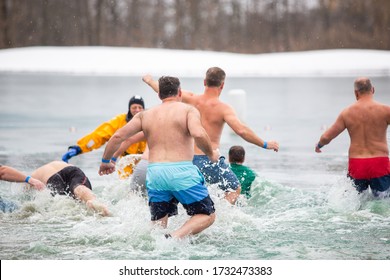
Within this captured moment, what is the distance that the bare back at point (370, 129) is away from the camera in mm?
6836

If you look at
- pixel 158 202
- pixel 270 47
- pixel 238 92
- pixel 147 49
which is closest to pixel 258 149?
pixel 238 92

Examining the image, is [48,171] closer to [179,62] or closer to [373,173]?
[373,173]

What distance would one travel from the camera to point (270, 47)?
2155 cm

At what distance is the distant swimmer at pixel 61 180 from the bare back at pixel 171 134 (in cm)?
123

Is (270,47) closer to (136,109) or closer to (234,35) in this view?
(234,35)

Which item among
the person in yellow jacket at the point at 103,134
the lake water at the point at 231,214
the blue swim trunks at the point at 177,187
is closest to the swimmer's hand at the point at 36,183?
the lake water at the point at 231,214

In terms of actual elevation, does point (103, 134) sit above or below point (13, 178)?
above

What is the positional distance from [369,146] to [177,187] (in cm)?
223

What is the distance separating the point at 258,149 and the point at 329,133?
3.45 metres

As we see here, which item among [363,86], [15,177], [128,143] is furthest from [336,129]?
[15,177]

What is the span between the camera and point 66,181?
6965 mm

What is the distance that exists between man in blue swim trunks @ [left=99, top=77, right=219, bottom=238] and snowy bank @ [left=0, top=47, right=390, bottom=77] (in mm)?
11082

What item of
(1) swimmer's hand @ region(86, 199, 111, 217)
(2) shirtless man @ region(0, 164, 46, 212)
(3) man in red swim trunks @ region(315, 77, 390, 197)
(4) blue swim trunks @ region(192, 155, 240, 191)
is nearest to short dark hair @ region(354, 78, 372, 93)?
(3) man in red swim trunks @ region(315, 77, 390, 197)

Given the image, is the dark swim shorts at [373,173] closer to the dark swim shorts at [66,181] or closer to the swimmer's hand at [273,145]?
the swimmer's hand at [273,145]
